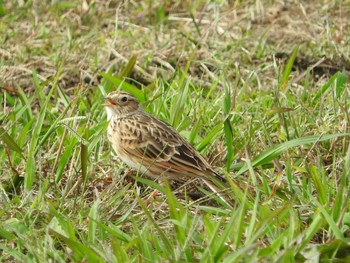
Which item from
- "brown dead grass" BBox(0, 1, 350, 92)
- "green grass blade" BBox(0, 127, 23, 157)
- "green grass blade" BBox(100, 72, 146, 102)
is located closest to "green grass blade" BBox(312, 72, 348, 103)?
"brown dead grass" BBox(0, 1, 350, 92)

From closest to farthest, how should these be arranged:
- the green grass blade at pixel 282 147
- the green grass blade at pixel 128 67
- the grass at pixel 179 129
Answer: the grass at pixel 179 129
the green grass blade at pixel 282 147
the green grass blade at pixel 128 67

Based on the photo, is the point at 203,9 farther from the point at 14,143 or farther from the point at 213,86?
the point at 14,143

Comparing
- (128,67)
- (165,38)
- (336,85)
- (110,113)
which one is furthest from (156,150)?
(165,38)

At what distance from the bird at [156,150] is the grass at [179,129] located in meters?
0.14

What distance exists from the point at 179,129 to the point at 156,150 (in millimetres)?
424

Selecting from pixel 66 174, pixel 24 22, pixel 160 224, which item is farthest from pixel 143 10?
pixel 160 224

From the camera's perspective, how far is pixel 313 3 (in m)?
9.79

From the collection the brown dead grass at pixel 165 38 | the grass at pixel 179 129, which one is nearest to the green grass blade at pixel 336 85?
the grass at pixel 179 129

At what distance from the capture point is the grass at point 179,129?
5031mm

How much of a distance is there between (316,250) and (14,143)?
2315 mm

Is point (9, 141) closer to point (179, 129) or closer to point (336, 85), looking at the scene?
point (179, 129)

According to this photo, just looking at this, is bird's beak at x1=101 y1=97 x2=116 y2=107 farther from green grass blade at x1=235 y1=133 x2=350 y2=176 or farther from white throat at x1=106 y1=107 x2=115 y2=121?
green grass blade at x1=235 y1=133 x2=350 y2=176

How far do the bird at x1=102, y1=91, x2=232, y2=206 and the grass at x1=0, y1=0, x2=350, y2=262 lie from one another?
136 mm

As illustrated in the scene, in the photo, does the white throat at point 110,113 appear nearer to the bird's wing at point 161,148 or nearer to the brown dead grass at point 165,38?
the bird's wing at point 161,148
